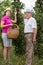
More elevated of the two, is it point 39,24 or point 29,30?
point 29,30

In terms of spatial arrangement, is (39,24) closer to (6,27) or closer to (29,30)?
(6,27)

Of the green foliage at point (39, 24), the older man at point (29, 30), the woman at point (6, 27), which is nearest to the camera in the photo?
the older man at point (29, 30)

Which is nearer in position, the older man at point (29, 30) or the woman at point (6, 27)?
the older man at point (29, 30)

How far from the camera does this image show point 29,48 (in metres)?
8.80

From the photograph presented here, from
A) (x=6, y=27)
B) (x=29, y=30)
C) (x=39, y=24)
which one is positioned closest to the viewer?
(x=29, y=30)

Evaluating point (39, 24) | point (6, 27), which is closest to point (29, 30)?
point (6, 27)

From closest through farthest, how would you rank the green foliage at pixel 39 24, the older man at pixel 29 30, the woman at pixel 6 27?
the older man at pixel 29 30 < the woman at pixel 6 27 < the green foliage at pixel 39 24

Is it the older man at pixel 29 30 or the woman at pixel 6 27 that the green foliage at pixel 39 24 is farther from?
the older man at pixel 29 30

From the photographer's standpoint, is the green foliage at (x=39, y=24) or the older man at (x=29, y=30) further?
the green foliage at (x=39, y=24)

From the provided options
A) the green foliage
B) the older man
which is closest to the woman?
the older man

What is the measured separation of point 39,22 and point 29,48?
177 centimetres

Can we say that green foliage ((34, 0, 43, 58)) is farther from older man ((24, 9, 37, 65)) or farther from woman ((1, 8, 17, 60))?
older man ((24, 9, 37, 65))

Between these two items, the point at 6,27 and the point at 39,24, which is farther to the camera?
the point at 39,24

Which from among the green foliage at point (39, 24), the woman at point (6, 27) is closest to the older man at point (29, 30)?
the woman at point (6, 27)
